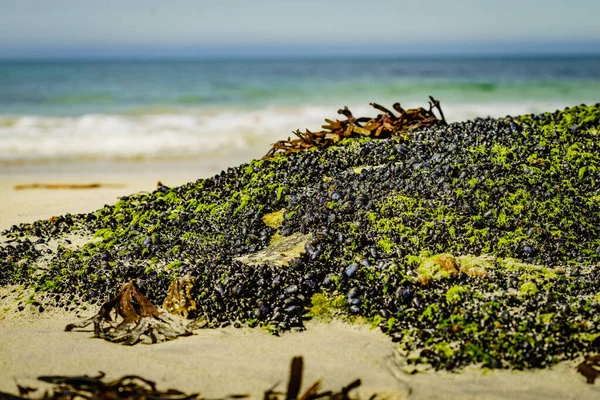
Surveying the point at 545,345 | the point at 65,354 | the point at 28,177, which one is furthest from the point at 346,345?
the point at 28,177

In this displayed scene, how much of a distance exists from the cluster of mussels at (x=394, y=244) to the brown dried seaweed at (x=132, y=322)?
0.14 meters

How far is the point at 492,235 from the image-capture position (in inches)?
133

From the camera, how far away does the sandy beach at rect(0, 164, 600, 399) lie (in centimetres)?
246

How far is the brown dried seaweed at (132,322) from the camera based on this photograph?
300cm

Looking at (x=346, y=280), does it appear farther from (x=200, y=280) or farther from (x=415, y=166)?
(x=415, y=166)

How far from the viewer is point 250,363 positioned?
2.71 m

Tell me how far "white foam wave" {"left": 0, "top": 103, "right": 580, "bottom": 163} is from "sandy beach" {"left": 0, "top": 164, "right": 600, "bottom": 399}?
8082mm

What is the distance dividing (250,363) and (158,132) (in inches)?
441

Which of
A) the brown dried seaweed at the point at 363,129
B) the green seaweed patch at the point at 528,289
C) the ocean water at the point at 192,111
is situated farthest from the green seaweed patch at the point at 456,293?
the ocean water at the point at 192,111

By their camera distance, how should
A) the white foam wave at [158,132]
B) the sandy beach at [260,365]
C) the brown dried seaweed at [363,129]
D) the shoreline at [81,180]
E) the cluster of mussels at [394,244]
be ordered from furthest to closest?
the white foam wave at [158,132]
the shoreline at [81,180]
the brown dried seaweed at [363,129]
the cluster of mussels at [394,244]
the sandy beach at [260,365]

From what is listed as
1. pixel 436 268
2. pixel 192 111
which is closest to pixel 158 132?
pixel 192 111

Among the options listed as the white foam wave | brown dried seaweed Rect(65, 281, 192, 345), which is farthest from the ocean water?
brown dried seaweed Rect(65, 281, 192, 345)

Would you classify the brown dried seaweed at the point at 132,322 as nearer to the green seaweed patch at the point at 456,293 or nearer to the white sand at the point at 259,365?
the white sand at the point at 259,365

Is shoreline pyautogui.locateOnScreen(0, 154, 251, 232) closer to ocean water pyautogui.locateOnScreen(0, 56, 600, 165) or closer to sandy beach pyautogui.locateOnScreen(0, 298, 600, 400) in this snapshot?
ocean water pyautogui.locateOnScreen(0, 56, 600, 165)
